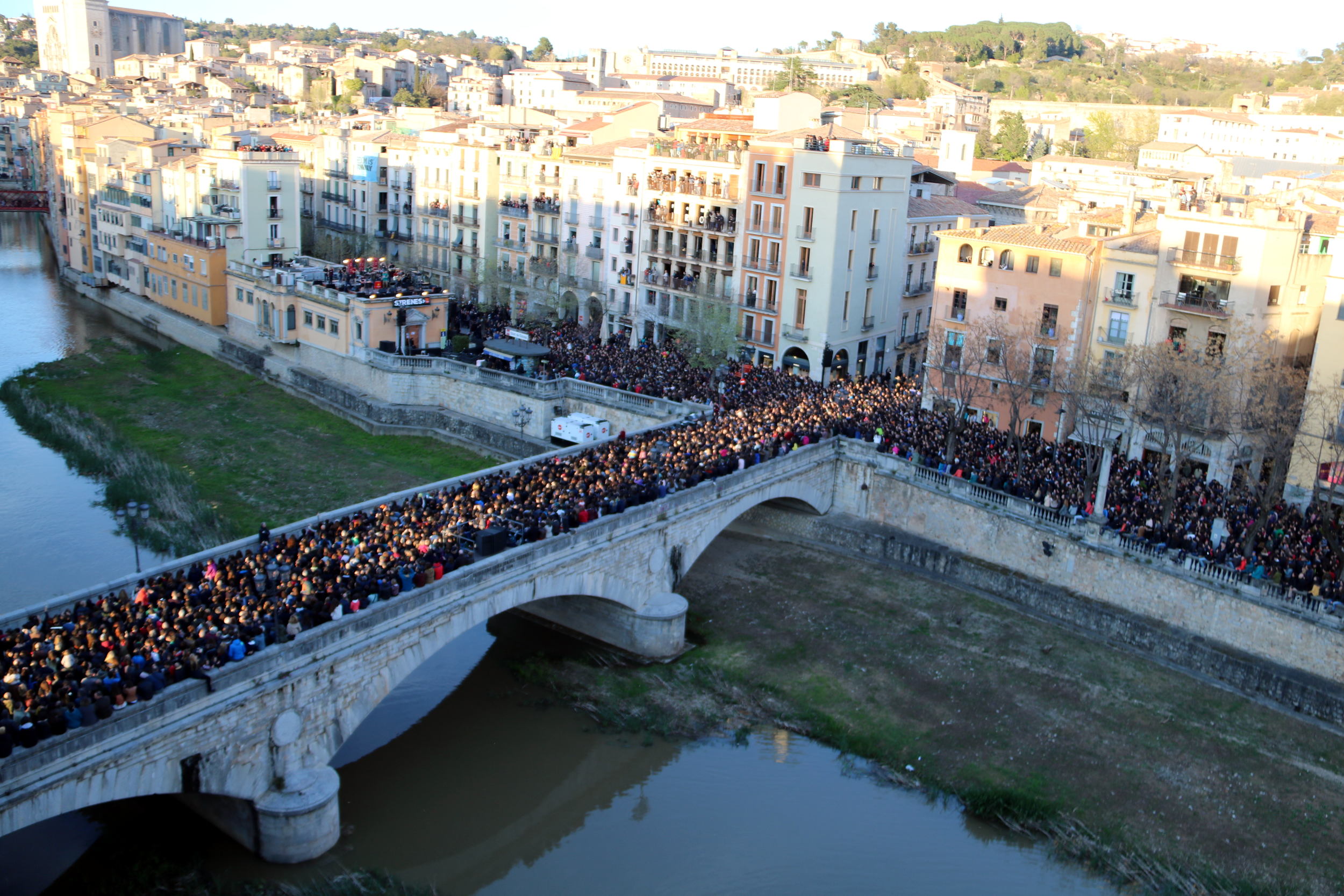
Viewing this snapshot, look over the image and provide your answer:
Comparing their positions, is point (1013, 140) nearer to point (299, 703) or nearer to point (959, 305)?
point (959, 305)

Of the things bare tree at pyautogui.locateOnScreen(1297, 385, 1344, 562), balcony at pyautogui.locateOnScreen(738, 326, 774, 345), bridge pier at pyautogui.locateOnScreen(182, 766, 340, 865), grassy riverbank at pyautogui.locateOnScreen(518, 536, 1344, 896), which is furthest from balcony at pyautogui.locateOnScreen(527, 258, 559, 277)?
bridge pier at pyautogui.locateOnScreen(182, 766, 340, 865)

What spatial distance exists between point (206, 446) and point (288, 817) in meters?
30.5

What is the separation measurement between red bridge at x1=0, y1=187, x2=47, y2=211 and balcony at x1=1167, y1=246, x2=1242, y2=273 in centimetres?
11518

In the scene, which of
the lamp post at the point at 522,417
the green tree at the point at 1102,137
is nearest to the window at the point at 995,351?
the lamp post at the point at 522,417

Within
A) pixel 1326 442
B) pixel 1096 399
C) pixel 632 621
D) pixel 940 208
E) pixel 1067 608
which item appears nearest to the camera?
pixel 632 621

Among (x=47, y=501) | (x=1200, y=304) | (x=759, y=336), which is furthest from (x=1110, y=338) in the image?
(x=47, y=501)

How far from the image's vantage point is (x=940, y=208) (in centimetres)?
5891

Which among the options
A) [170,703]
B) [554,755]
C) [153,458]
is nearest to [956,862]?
[554,755]

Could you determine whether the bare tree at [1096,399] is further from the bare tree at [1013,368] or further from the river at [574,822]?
the river at [574,822]

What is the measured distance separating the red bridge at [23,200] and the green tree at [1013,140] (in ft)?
321

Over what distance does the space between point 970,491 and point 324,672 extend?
22.5 m

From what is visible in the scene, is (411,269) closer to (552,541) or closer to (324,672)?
(552,541)

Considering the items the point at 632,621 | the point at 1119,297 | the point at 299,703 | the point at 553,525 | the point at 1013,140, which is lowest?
the point at 632,621

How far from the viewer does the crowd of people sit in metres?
19.9
